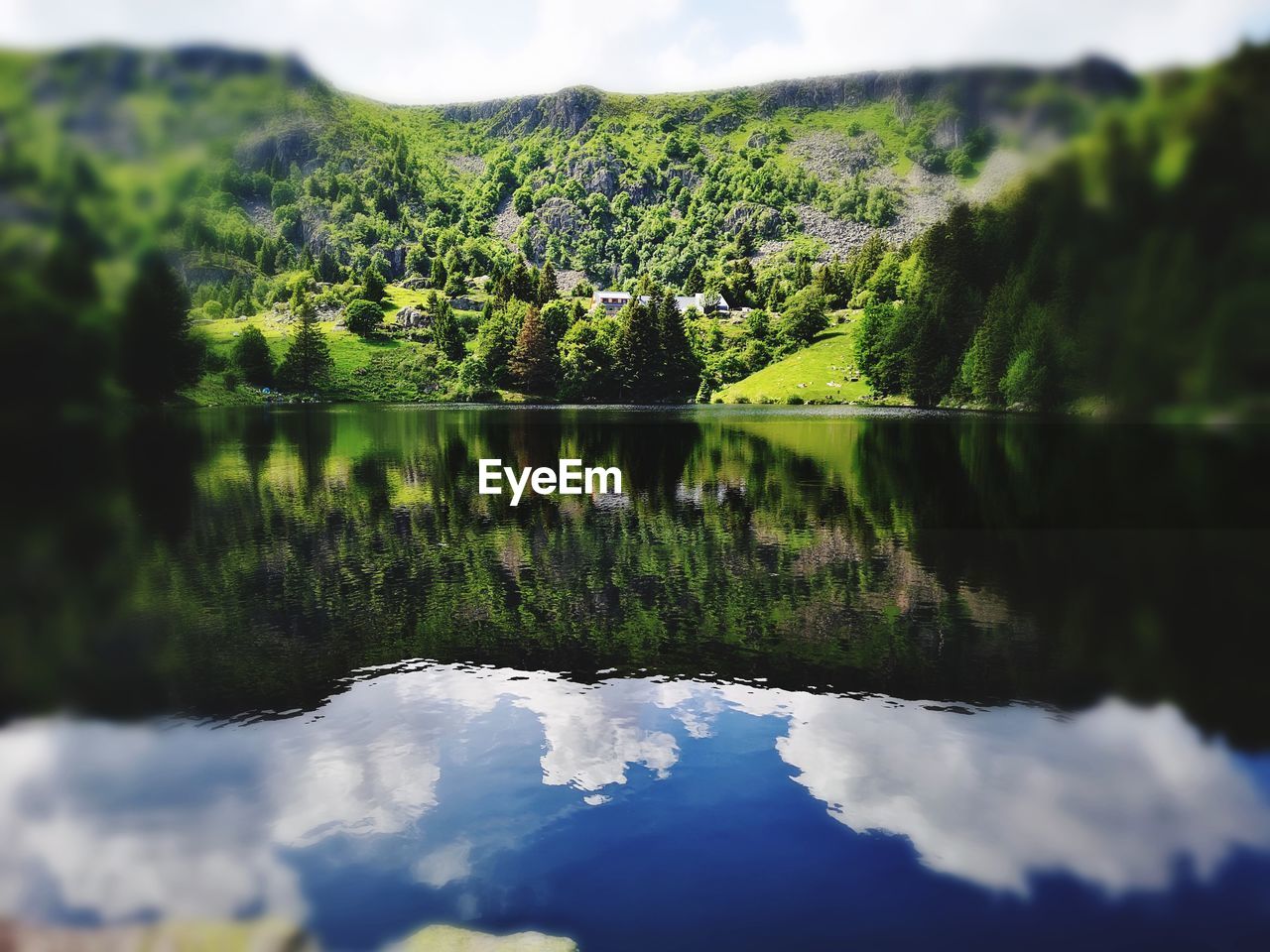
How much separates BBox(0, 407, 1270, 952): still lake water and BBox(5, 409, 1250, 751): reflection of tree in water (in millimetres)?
218

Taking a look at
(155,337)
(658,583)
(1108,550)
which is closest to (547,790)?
(658,583)

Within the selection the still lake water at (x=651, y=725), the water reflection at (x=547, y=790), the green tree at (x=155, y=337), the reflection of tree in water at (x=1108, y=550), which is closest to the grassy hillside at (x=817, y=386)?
the reflection of tree in water at (x=1108, y=550)

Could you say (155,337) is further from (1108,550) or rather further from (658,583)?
(1108,550)

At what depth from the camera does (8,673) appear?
25406 mm

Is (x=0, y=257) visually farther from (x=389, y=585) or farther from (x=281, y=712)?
(x=281, y=712)

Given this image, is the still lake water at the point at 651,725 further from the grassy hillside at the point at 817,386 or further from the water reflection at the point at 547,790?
the grassy hillside at the point at 817,386

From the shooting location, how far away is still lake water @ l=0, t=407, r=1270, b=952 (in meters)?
14.8

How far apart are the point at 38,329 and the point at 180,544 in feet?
302

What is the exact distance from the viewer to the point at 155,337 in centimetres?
15275

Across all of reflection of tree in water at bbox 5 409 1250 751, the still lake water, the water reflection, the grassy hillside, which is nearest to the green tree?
reflection of tree in water at bbox 5 409 1250 751

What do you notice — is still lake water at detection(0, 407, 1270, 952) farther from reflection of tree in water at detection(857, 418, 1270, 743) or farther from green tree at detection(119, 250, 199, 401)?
green tree at detection(119, 250, 199, 401)

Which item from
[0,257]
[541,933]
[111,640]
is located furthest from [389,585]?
[0,257]

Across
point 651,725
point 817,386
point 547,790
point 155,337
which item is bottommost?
point 817,386

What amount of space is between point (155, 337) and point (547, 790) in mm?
162811
